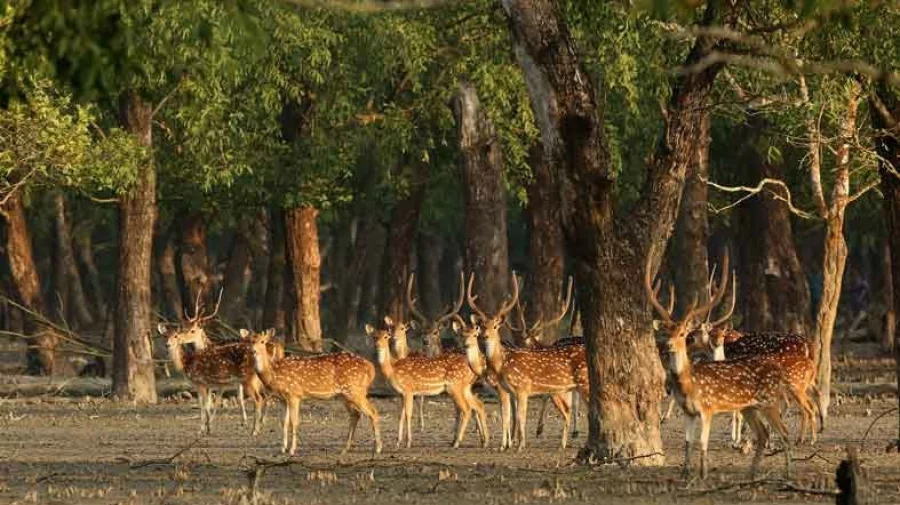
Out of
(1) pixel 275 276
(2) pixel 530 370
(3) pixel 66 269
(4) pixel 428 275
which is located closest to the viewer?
(2) pixel 530 370

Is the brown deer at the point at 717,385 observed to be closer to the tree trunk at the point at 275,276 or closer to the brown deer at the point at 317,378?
the brown deer at the point at 317,378

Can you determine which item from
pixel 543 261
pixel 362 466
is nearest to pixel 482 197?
pixel 543 261

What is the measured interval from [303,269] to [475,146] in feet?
16.0

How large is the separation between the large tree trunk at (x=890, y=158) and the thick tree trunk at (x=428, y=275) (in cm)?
3769

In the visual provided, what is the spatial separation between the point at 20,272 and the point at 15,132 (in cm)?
1117

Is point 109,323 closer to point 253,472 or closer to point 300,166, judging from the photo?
point 300,166

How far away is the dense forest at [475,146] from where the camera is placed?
57.5 ft

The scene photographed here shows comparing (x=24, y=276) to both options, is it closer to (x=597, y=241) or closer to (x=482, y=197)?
(x=482, y=197)

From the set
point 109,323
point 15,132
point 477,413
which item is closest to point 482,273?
point 15,132

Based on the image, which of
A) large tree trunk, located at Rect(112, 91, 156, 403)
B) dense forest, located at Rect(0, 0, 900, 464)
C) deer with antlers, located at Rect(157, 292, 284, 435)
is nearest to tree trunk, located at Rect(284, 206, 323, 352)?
dense forest, located at Rect(0, 0, 900, 464)

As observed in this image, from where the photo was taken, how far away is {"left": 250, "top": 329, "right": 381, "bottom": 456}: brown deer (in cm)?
2159

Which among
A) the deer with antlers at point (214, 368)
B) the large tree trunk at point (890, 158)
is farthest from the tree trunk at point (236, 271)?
the large tree trunk at point (890, 158)

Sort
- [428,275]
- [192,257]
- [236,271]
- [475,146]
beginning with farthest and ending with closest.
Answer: [428,275]
[236,271]
[192,257]
[475,146]

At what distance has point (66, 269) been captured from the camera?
5325 centimetres
